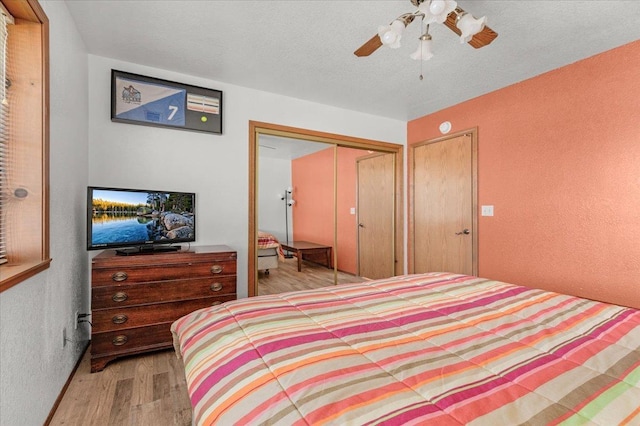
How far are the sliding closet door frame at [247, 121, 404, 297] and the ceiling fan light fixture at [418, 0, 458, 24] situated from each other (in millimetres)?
2080

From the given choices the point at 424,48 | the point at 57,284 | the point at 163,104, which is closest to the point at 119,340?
the point at 57,284

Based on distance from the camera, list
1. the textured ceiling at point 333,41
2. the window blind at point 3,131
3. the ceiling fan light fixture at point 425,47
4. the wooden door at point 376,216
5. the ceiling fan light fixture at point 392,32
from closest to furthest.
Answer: the window blind at point 3,131, the ceiling fan light fixture at point 392,32, the ceiling fan light fixture at point 425,47, the textured ceiling at point 333,41, the wooden door at point 376,216

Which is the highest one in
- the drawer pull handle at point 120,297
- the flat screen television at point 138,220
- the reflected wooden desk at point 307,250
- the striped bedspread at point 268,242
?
the flat screen television at point 138,220

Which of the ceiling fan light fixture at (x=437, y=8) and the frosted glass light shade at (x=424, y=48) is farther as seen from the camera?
the frosted glass light shade at (x=424, y=48)

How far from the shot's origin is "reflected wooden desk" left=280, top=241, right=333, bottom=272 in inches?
157

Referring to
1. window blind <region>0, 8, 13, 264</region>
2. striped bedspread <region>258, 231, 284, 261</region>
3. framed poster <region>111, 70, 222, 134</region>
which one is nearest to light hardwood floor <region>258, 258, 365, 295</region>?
striped bedspread <region>258, 231, 284, 261</region>

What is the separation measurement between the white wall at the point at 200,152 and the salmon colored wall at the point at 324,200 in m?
0.66

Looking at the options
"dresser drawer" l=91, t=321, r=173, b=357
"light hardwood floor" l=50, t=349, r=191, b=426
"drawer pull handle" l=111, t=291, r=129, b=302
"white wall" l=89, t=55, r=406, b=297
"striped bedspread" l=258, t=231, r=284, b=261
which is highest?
"white wall" l=89, t=55, r=406, b=297

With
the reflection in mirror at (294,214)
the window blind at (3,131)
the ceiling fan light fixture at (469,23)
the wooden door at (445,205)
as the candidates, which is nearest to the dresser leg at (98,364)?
the window blind at (3,131)

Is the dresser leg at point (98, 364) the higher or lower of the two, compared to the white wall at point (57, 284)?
lower

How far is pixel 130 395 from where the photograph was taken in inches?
72.2

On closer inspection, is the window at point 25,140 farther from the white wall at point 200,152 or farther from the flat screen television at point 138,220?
the white wall at point 200,152

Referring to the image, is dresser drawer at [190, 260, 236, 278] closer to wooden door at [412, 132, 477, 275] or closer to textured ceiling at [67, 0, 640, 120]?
textured ceiling at [67, 0, 640, 120]

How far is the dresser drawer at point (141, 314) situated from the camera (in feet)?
6.91
